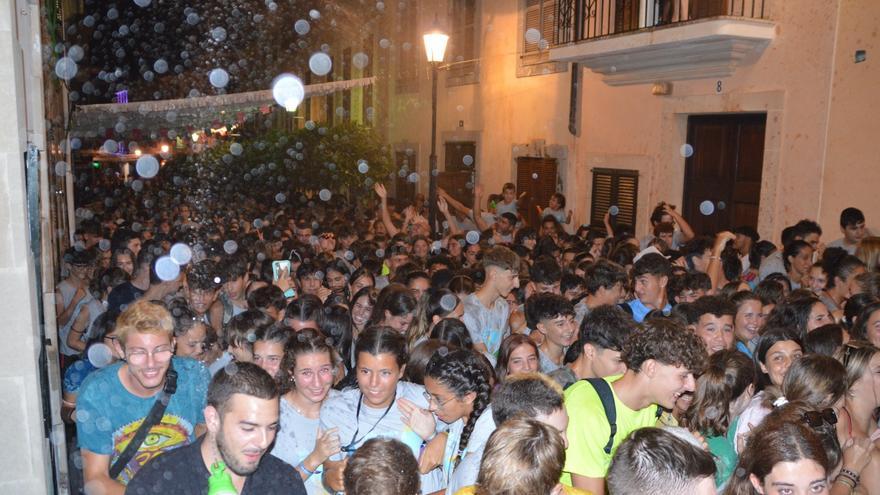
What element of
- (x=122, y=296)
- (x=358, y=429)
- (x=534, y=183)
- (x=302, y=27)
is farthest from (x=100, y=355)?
(x=302, y=27)

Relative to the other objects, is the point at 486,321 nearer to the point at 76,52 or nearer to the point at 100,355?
the point at 100,355

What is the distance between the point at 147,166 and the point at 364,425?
30752 millimetres

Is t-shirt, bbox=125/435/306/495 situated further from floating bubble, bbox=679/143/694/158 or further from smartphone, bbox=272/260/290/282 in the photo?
floating bubble, bbox=679/143/694/158

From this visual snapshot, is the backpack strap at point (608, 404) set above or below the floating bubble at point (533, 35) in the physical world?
below

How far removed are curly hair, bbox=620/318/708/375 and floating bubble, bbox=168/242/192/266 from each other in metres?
5.12

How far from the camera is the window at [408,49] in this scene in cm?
2203

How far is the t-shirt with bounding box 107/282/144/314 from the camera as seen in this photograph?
20.5 ft

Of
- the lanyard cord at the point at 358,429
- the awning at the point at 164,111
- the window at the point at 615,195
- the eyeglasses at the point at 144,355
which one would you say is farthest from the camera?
the awning at the point at 164,111

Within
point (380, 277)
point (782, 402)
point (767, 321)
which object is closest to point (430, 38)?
point (380, 277)

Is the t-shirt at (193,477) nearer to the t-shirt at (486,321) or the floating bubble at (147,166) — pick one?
the t-shirt at (486,321)

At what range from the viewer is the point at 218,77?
39156 millimetres

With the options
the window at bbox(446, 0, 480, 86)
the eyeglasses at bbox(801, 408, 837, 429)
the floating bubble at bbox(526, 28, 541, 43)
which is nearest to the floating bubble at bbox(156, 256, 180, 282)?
the eyeglasses at bbox(801, 408, 837, 429)

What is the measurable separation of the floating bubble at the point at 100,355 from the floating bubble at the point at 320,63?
88.6 ft

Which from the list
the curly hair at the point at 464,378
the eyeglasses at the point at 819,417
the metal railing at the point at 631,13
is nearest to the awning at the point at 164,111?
the metal railing at the point at 631,13
